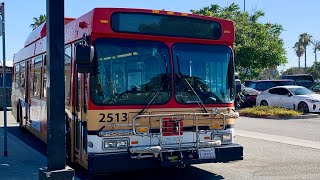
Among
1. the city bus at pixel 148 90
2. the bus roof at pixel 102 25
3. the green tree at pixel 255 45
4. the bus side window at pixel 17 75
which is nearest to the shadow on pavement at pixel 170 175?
the city bus at pixel 148 90

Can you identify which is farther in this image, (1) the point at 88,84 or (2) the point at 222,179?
(2) the point at 222,179

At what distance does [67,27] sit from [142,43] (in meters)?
2.11

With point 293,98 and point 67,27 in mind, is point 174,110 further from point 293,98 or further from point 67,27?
point 293,98

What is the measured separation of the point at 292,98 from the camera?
2405cm

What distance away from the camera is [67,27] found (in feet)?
29.4

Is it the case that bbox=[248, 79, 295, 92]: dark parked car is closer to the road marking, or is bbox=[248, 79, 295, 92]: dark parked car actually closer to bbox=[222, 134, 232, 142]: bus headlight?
the road marking

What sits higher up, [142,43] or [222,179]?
[142,43]

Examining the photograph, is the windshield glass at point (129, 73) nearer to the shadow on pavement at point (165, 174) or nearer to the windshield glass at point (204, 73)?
the windshield glass at point (204, 73)

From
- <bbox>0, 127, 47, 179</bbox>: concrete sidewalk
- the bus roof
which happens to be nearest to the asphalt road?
<bbox>0, 127, 47, 179</bbox>: concrete sidewalk

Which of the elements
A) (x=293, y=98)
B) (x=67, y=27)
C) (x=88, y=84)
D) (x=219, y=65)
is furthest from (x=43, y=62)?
(x=293, y=98)

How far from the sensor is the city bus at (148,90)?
7.27 metres

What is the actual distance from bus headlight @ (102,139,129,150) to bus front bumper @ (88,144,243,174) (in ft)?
0.45

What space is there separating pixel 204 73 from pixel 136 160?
2004 mm

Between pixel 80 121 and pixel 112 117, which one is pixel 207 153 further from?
pixel 80 121
